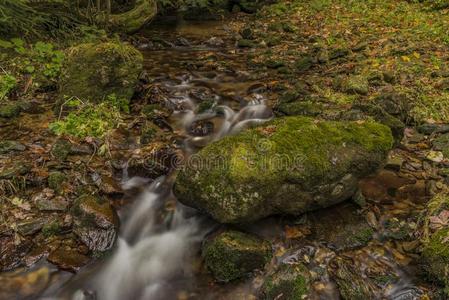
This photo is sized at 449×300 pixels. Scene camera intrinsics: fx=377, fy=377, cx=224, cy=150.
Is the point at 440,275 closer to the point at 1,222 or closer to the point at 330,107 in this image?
the point at 330,107

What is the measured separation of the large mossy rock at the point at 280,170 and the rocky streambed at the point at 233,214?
0.5 inches

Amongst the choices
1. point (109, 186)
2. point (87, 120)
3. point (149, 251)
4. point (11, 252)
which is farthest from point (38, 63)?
point (149, 251)

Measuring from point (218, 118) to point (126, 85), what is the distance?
170 centimetres

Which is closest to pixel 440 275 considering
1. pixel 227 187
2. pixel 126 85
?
pixel 227 187

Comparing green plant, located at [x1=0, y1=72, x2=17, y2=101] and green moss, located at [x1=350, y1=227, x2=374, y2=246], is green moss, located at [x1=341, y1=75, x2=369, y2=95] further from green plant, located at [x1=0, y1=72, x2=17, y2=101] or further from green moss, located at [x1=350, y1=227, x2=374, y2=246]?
green plant, located at [x1=0, y1=72, x2=17, y2=101]

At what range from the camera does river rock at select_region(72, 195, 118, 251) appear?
400cm

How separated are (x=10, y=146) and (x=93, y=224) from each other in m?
2.01

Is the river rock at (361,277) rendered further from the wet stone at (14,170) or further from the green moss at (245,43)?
the green moss at (245,43)

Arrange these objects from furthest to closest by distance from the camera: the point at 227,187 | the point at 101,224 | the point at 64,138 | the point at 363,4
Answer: the point at 363,4 < the point at 64,138 < the point at 101,224 < the point at 227,187

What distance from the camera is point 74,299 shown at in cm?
364

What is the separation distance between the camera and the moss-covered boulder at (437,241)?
3.52 metres

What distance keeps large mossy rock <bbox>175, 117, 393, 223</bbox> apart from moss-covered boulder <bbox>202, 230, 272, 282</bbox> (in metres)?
0.22

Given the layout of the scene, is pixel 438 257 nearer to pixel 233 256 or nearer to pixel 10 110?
pixel 233 256

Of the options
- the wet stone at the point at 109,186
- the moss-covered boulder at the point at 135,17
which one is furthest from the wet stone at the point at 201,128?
the moss-covered boulder at the point at 135,17
